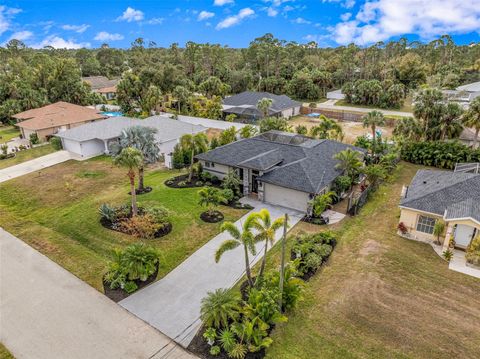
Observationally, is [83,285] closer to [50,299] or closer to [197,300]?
[50,299]

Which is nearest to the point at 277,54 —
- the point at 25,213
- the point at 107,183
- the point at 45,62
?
the point at 45,62

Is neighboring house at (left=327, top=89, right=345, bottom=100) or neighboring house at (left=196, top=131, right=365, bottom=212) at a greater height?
neighboring house at (left=327, top=89, right=345, bottom=100)

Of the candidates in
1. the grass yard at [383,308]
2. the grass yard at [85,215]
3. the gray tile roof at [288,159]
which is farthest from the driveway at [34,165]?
the grass yard at [383,308]

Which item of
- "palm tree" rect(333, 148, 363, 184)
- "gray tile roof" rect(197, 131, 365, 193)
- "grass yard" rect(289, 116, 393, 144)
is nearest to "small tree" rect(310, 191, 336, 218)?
"gray tile roof" rect(197, 131, 365, 193)

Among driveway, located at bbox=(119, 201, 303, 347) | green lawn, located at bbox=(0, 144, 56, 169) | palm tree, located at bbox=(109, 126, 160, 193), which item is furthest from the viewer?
green lawn, located at bbox=(0, 144, 56, 169)

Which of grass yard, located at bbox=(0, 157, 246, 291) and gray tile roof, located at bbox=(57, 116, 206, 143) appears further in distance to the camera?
gray tile roof, located at bbox=(57, 116, 206, 143)

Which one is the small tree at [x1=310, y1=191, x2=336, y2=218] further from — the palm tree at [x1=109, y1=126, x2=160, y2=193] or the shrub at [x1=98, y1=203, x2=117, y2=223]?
the shrub at [x1=98, y1=203, x2=117, y2=223]

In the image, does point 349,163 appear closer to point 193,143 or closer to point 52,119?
point 193,143

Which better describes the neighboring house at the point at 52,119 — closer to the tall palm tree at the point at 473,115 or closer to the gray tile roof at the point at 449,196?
the gray tile roof at the point at 449,196
